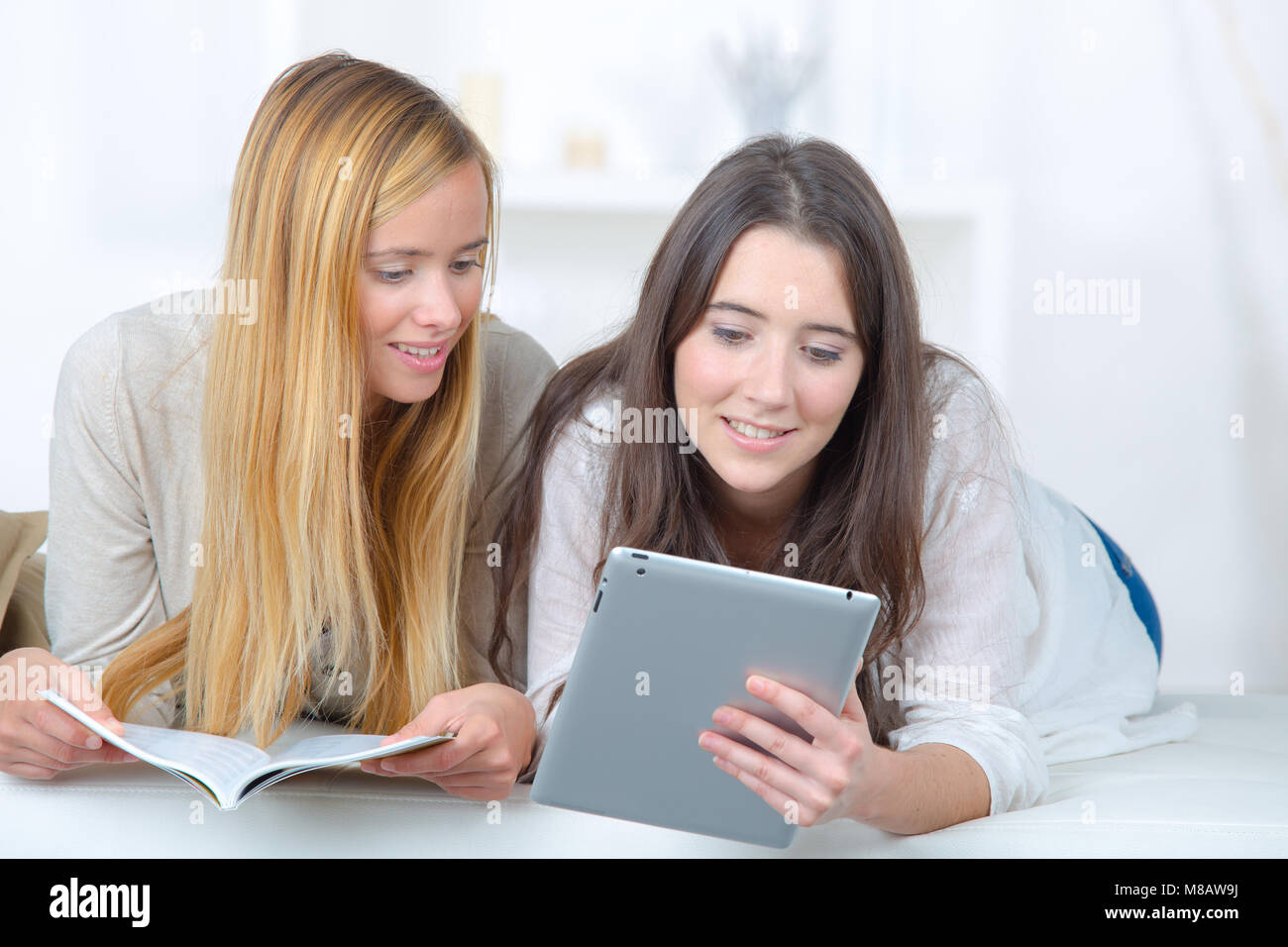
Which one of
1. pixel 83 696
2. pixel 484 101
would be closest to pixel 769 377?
pixel 83 696

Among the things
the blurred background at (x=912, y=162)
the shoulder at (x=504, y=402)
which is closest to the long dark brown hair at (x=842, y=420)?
the shoulder at (x=504, y=402)

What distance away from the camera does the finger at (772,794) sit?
1180 mm

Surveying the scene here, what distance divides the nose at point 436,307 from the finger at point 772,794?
23.6 inches

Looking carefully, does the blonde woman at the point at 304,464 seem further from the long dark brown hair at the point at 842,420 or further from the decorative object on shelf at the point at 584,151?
the decorative object on shelf at the point at 584,151

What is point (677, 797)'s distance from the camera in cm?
123

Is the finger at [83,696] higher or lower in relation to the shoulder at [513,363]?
lower

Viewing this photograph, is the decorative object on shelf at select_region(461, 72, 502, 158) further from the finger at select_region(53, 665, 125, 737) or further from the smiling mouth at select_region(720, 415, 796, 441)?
the finger at select_region(53, 665, 125, 737)

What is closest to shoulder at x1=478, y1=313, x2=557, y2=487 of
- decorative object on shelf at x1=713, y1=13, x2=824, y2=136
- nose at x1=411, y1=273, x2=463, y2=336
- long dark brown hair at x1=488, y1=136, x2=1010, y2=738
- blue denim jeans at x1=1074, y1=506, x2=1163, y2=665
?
long dark brown hair at x1=488, y1=136, x2=1010, y2=738

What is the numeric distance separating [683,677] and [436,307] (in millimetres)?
563

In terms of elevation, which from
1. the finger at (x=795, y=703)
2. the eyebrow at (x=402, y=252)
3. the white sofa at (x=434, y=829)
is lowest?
the white sofa at (x=434, y=829)

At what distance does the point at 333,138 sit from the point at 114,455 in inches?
20.3

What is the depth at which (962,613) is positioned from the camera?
5.01 ft

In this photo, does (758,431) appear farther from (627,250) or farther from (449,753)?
(627,250)
